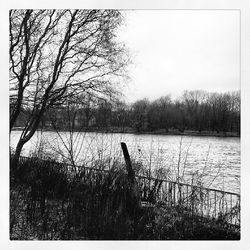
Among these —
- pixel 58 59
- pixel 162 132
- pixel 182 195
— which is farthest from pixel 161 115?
pixel 58 59

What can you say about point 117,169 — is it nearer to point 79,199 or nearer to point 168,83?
point 79,199

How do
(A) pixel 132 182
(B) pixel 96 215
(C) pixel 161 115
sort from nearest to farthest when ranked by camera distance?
1. (B) pixel 96 215
2. (A) pixel 132 182
3. (C) pixel 161 115

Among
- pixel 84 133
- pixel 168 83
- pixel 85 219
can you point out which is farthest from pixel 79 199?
pixel 168 83

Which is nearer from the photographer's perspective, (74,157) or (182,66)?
(182,66)

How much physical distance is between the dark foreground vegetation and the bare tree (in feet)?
2.21

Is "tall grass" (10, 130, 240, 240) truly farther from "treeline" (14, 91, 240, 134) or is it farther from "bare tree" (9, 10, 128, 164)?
"bare tree" (9, 10, 128, 164)

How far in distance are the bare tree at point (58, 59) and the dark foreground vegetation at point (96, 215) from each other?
67 centimetres

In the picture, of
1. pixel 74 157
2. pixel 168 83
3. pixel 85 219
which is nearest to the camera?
pixel 85 219

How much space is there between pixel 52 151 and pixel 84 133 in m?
0.51

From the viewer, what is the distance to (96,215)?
141 inches

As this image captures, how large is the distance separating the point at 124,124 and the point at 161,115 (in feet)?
1.47

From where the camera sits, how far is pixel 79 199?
150 inches

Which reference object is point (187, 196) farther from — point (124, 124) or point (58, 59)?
point (58, 59)

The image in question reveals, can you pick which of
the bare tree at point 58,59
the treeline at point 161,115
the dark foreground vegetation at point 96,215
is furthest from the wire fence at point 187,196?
the bare tree at point 58,59
